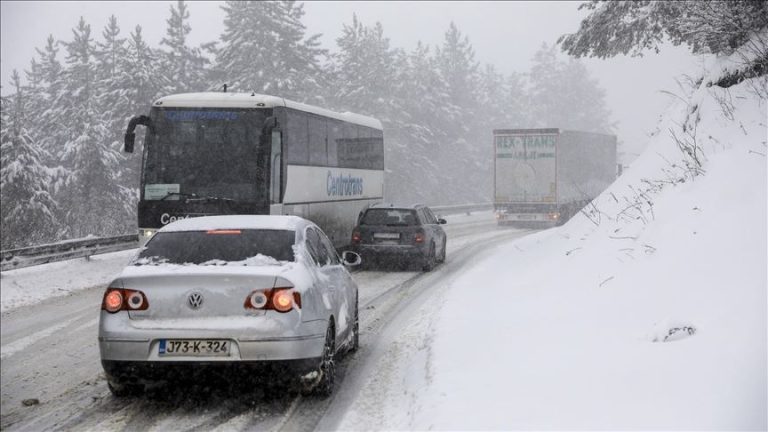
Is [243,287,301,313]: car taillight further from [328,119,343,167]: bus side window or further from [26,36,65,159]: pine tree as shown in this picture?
[26,36,65,159]: pine tree

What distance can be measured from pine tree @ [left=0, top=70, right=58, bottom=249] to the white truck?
1956 centimetres

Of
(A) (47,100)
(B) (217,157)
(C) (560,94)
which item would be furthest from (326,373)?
(C) (560,94)

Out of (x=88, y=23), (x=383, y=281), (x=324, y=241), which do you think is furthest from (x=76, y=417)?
(x=88, y=23)

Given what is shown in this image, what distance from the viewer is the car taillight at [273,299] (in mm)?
6242

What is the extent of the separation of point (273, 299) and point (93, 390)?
2340 mm

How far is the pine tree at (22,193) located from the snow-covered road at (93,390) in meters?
16.5

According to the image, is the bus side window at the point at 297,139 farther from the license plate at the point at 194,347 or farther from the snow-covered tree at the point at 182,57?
the snow-covered tree at the point at 182,57

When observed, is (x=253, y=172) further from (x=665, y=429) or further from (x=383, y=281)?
(x=665, y=429)

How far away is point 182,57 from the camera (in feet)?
153

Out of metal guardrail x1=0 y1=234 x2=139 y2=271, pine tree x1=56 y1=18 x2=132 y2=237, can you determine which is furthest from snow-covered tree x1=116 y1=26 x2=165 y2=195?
metal guardrail x1=0 y1=234 x2=139 y2=271

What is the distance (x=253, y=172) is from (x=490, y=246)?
40.1 ft

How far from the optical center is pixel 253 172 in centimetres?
1528

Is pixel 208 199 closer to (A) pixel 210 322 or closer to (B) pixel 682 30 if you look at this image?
(A) pixel 210 322

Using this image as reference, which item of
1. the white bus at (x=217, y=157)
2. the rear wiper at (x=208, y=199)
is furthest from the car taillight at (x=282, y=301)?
the rear wiper at (x=208, y=199)
